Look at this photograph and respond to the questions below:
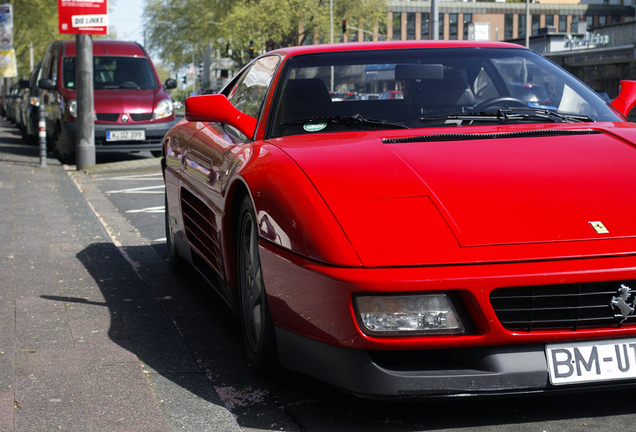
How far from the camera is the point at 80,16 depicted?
1291 cm

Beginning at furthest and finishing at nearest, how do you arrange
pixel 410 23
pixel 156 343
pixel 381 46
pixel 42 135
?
pixel 410 23
pixel 42 135
pixel 381 46
pixel 156 343

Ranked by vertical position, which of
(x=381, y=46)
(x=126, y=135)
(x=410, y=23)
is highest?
(x=410, y=23)

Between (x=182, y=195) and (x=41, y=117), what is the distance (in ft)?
30.6

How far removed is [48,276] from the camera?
5.25 metres

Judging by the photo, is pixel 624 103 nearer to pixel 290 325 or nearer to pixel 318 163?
pixel 318 163

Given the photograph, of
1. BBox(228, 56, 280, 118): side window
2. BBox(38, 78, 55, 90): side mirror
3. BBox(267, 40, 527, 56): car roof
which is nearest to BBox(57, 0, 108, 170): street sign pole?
BBox(38, 78, 55, 90): side mirror

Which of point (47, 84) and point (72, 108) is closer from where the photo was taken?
point (72, 108)

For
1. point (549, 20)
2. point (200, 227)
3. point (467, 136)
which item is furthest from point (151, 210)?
point (549, 20)

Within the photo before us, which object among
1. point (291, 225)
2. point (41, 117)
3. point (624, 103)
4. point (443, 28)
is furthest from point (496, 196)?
point (443, 28)

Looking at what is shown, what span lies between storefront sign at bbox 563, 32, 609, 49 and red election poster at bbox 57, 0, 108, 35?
121 feet

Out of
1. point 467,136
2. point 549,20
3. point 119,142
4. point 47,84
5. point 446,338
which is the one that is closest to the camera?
point 446,338

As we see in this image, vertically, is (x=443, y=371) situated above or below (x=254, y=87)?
below

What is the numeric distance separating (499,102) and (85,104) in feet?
34.1

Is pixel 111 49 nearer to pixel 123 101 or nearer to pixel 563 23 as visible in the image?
pixel 123 101
